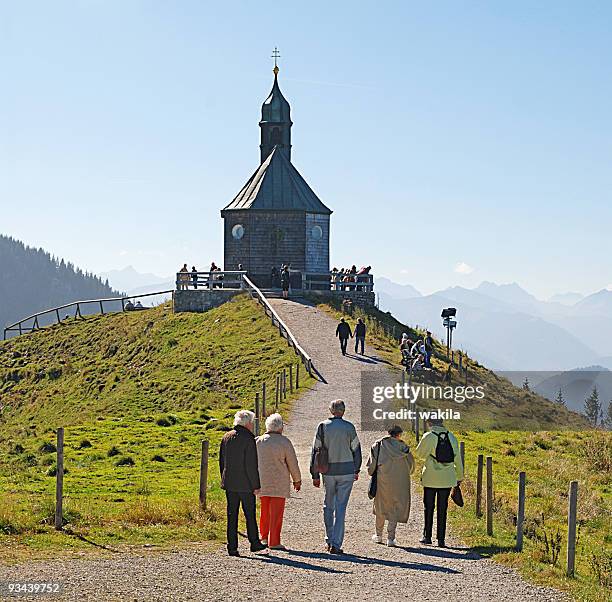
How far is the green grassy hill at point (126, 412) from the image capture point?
1686cm

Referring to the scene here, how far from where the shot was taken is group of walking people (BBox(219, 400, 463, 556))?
14555mm

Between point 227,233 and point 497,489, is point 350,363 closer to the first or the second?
point 497,489

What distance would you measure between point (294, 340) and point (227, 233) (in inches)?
788

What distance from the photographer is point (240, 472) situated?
1450 cm

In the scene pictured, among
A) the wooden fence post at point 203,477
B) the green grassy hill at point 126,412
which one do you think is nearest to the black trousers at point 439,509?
the green grassy hill at point 126,412

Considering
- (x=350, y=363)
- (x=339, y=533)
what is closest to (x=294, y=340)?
(x=350, y=363)

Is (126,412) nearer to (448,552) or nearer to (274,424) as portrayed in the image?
(448,552)

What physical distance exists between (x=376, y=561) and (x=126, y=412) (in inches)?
961

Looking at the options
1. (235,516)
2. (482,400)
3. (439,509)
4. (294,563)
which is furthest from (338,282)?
(294,563)

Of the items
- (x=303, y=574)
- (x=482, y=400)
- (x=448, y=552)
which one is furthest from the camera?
(x=482, y=400)

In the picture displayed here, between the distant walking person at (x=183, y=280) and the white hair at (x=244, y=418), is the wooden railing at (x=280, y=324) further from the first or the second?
the white hair at (x=244, y=418)

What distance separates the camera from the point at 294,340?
41.3m

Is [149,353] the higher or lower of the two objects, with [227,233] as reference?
lower

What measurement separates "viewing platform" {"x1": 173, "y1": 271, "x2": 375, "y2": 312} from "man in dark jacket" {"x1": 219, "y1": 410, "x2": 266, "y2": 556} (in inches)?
1520
